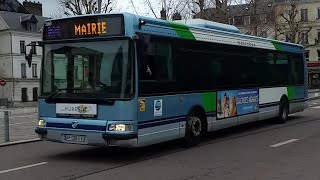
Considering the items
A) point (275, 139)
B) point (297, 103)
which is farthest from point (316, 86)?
point (275, 139)

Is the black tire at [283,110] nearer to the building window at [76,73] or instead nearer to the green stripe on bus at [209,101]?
the green stripe on bus at [209,101]

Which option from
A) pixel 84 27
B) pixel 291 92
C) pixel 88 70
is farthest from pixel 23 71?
pixel 88 70

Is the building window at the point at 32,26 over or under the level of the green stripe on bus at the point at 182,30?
over

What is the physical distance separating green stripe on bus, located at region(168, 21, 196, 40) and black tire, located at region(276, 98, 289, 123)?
7.08 m

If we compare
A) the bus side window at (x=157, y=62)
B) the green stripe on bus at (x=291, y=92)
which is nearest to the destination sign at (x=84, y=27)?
the bus side window at (x=157, y=62)

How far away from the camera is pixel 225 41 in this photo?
14.3m

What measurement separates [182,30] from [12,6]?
268ft

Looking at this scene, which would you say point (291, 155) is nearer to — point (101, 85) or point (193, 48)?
point (193, 48)

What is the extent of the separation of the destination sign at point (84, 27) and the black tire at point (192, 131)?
10.4 feet

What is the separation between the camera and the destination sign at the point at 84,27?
408 inches

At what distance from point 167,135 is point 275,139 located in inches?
155

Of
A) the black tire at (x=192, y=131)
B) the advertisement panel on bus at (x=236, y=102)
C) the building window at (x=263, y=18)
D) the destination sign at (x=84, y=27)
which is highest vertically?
the building window at (x=263, y=18)

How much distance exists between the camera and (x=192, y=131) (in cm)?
1247

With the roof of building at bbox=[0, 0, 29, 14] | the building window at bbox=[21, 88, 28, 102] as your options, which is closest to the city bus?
the building window at bbox=[21, 88, 28, 102]
